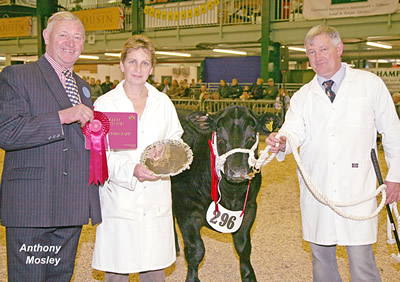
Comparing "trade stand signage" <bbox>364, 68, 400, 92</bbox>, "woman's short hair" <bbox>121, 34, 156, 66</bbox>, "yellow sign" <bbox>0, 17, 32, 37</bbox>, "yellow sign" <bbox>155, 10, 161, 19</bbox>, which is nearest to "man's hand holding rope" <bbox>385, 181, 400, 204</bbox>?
"woman's short hair" <bbox>121, 34, 156, 66</bbox>

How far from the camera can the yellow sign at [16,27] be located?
68.0ft

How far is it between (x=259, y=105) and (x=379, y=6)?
440 cm

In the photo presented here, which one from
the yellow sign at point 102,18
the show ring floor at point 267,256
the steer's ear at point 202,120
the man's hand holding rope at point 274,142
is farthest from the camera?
A: the yellow sign at point 102,18

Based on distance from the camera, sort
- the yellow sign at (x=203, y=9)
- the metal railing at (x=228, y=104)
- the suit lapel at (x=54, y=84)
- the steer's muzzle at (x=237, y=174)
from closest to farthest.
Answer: the suit lapel at (x=54, y=84) < the steer's muzzle at (x=237, y=174) < the metal railing at (x=228, y=104) < the yellow sign at (x=203, y=9)

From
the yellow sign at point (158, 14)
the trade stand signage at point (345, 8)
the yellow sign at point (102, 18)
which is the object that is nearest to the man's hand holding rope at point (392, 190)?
the trade stand signage at point (345, 8)

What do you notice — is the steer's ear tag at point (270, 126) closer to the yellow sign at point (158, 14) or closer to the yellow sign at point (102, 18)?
the yellow sign at point (158, 14)

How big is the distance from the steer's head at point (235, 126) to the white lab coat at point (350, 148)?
0.36 metres

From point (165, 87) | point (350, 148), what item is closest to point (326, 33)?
point (350, 148)

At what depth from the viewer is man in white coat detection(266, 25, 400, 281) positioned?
260 centimetres

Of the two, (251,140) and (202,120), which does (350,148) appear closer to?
(251,140)

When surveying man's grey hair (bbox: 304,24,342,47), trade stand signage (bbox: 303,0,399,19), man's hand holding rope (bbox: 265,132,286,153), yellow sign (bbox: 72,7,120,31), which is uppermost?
yellow sign (bbox: 72,7,120,31)

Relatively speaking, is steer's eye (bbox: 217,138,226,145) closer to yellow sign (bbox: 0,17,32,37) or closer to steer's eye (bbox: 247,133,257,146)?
steer's eye (bbox: 247,133,257,146)

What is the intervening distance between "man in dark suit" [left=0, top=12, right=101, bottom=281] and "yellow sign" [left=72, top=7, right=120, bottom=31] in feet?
52.0

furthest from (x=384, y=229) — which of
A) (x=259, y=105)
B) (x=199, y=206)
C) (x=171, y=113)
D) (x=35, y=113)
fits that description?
(x=259, y=105)
